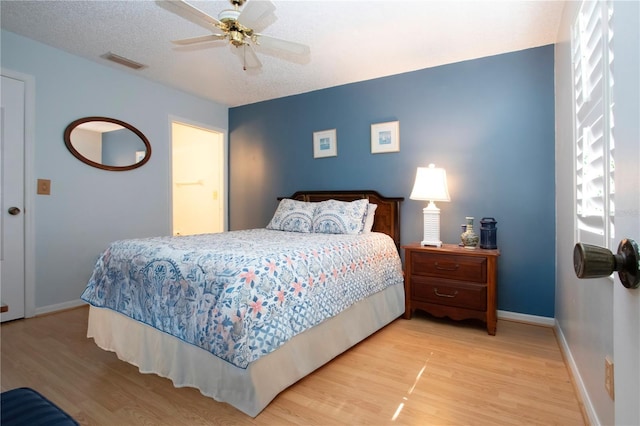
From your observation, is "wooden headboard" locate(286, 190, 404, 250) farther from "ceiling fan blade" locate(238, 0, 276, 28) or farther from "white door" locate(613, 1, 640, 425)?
"white door" locate(613, 1, 640, 425)

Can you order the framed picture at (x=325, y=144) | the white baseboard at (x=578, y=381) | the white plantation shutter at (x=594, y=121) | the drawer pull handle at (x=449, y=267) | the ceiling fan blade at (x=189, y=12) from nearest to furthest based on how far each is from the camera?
the white plantation shutter at (x=594, y=121) → the white baseboard at (x=578, y=381) → the ceiling fan blade at (x=189, y=12) → the drawer pull handle at (x=449, y=267) → the framed picture at (x=325, y=144)

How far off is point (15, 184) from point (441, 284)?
3718mm

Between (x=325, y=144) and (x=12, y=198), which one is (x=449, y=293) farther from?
(x=12, y=198)

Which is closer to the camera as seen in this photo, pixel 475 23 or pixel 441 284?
pixel 475 23

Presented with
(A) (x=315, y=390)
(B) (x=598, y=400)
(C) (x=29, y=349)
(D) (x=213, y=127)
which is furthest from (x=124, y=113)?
(B) (x=598, y=400)

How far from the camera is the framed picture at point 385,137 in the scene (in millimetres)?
3391

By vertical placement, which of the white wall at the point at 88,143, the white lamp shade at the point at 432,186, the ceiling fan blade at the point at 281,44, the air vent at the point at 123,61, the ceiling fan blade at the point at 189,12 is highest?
the air vent at the point at 123,61

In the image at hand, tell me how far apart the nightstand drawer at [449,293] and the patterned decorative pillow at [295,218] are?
1.11 metres

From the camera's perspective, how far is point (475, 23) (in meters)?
2.44

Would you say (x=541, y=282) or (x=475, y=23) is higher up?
(x=475, y=23)

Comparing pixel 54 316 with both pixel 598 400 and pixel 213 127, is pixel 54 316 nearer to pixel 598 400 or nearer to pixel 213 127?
pixel 213 127

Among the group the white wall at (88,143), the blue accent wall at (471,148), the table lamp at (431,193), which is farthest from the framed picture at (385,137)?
the white wall at (88,143)

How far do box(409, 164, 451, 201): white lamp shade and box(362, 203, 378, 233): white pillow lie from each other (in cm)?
51

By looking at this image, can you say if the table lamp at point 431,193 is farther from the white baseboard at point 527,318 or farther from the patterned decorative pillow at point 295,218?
the patterned decorative pillow at point 295,218
